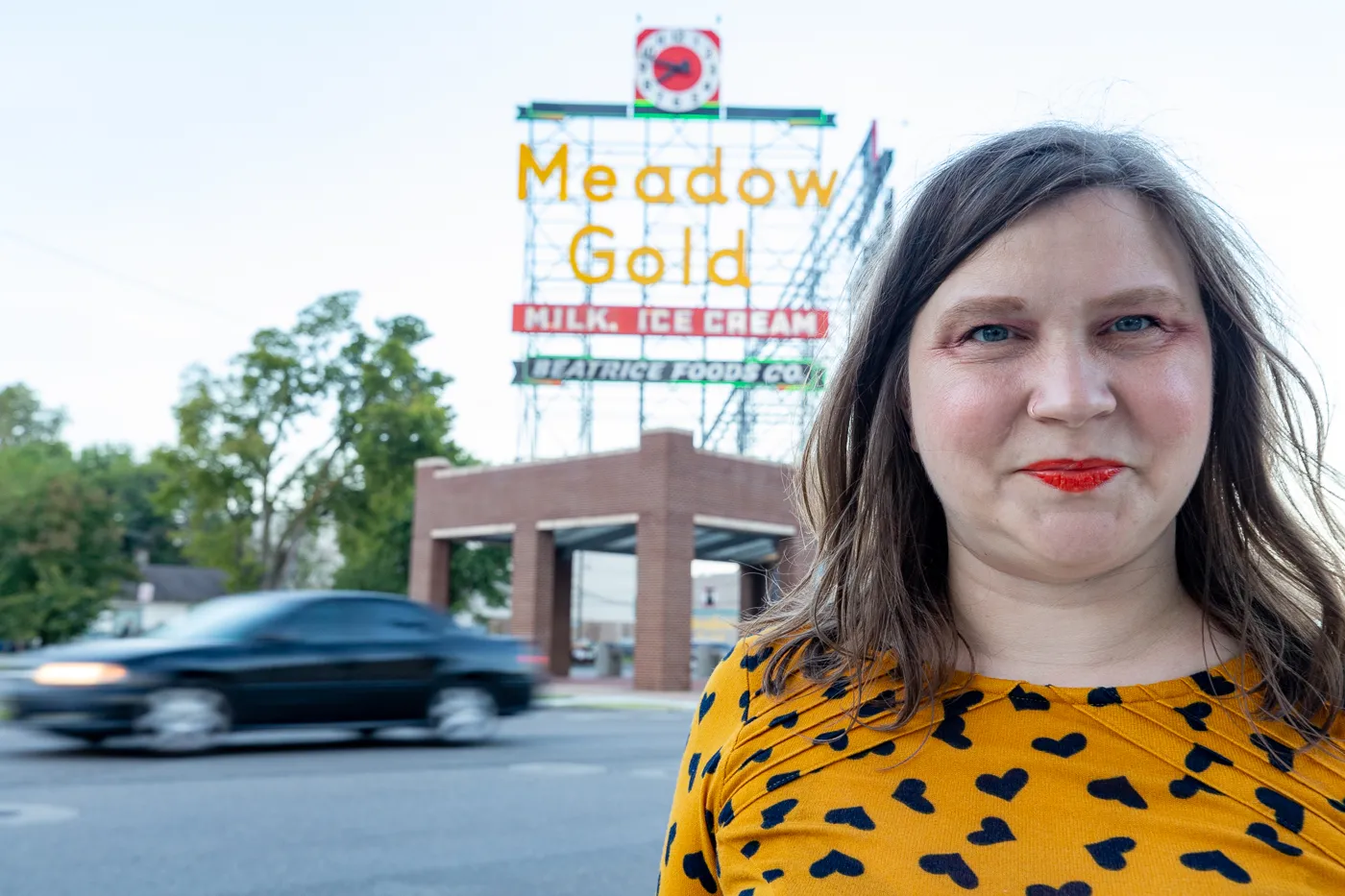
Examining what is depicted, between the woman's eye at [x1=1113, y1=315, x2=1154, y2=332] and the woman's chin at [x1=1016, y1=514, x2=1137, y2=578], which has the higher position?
the woman's eye at [x1=1113, y1=315, x2=1154, y2=332]

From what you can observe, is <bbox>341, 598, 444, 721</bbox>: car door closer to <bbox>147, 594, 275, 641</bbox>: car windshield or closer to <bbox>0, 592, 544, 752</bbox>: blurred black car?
<bbox>0, 592, 544, 752</bbox>: blurred black car

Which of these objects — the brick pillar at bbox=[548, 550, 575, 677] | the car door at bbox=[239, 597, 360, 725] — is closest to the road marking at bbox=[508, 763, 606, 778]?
the car door at bbox=[239, 597, 360, 725]

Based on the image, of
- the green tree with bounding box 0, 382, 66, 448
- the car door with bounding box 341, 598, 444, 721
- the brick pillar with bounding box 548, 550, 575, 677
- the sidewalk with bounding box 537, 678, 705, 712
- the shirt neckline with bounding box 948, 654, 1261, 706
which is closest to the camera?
the shirt neckline with bounding box 948, 654, 1261, 706

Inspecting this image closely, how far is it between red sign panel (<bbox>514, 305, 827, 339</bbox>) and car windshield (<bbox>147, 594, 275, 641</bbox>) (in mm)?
20543

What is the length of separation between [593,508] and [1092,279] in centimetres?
2630

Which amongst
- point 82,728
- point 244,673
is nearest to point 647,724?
point 244,673

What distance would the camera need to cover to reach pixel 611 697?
23312 mm

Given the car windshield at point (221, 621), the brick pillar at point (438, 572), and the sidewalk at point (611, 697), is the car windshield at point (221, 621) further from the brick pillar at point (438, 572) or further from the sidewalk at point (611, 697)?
the brick pillar at point (438, 572)

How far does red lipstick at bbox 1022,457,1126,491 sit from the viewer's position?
136 centimetres

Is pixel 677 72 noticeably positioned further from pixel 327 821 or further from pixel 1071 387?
pixel 1071 387

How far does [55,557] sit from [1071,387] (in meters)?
A: 53.2

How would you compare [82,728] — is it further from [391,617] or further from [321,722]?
[391,617]

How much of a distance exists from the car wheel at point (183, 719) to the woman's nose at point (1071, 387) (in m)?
9.84

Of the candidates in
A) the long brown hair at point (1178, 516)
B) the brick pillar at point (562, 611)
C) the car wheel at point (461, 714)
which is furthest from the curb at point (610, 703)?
the long brown hair at point (1178, 516)
